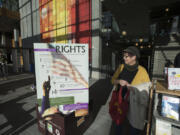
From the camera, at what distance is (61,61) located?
1331 mm

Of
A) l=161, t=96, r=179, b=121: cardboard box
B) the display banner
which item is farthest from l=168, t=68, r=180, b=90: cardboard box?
the display banner

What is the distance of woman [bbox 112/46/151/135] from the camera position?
4.00 ft

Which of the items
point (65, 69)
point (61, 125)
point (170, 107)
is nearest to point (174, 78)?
point (170, 107)

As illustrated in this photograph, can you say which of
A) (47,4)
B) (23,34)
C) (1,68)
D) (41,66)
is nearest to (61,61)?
(41,66)

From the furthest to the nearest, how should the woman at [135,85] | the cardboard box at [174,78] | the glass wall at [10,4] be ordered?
the glass wall at [10,4], the woman at [135,85], the cardboard box at [174,78]

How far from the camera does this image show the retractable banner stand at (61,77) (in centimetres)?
127

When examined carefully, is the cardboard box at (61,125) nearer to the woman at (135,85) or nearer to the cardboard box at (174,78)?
the woman at (135,85)

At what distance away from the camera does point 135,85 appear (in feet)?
4.05

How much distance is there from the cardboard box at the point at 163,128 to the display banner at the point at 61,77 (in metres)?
1.06

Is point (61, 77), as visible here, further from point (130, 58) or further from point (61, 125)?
point (130, 58)

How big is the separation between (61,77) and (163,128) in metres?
1.49

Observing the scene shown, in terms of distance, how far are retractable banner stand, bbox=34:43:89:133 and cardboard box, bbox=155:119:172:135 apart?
3.48 feet

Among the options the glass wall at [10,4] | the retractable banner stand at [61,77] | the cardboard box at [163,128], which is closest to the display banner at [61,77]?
the retractable banner stand at [61,77]

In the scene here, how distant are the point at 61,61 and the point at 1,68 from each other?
6623mm
